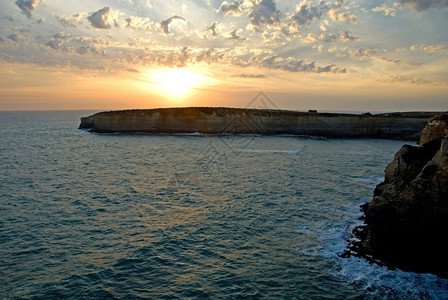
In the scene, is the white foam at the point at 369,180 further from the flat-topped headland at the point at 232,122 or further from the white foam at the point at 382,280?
the flat-topped headland at the point at 232,122

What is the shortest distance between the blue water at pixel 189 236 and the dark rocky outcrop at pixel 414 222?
2.70ft

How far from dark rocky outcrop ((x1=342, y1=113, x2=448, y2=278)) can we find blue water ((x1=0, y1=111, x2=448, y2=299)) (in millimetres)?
822

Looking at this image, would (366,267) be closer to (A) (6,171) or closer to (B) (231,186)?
(B) (231,186)

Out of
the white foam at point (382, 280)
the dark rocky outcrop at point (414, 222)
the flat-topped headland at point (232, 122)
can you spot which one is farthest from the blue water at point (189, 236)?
the flat-topped headland at point (232, 122)

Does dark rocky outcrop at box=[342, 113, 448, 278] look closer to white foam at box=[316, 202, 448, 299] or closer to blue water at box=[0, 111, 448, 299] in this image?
white foam at box=[316, 202, 448, 299]

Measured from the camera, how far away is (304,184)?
2477 cm

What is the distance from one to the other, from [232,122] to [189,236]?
62.9 m

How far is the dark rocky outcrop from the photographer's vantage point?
37.9ft

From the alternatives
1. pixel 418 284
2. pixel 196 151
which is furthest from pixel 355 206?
pixel 196 151

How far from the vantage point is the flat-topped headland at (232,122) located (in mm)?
70562

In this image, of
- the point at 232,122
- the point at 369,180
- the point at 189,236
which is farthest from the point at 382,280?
the point at 232,122

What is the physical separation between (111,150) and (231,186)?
27773 millimetres

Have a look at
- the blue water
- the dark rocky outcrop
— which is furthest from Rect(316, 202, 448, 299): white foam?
the dark rocky outcrop

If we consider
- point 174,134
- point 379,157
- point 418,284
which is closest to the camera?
point 418,284
